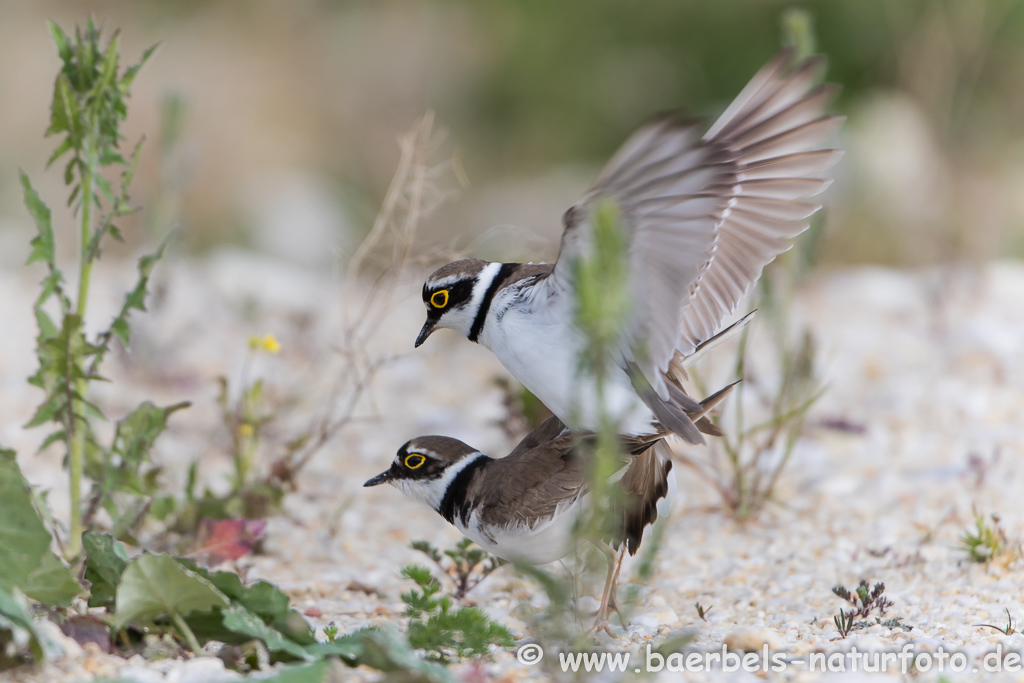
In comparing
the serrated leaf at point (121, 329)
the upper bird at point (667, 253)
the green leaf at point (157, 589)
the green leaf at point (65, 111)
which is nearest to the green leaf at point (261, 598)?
the green leaf at point (157, 589)

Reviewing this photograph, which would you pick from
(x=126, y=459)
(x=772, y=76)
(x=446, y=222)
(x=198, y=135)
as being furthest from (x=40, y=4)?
(x=772, y=76)

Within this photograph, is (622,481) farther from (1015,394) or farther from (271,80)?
(271,80)

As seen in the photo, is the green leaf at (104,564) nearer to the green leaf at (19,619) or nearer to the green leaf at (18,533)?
the green leaf at (18,533)

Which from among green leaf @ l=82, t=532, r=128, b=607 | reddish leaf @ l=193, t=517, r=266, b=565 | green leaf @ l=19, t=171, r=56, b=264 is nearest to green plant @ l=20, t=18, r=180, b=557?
green leaf @ l=19, t=171, r=56, b=264

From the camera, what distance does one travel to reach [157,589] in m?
2.47

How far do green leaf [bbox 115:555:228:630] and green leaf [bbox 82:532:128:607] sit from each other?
225 millimetres

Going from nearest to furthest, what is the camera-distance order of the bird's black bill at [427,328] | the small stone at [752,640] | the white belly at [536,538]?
the small stone at [752,640], the white belly at [536,538], the bird's black bill at [427,328]

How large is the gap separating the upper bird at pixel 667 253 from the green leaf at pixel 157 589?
0.98 m

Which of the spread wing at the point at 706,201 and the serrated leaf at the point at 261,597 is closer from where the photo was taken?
the spread wing at the point at 706,201

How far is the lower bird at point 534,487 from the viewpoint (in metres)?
3.00

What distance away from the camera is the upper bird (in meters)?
2.38

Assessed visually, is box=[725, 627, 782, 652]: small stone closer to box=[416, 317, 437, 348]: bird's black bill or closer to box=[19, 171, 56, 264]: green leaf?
box=[416, 317, 437, 348]: bird's black bill

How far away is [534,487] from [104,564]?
1185 millimetres

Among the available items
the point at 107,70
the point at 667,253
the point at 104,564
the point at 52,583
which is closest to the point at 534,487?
the point at 667,253
